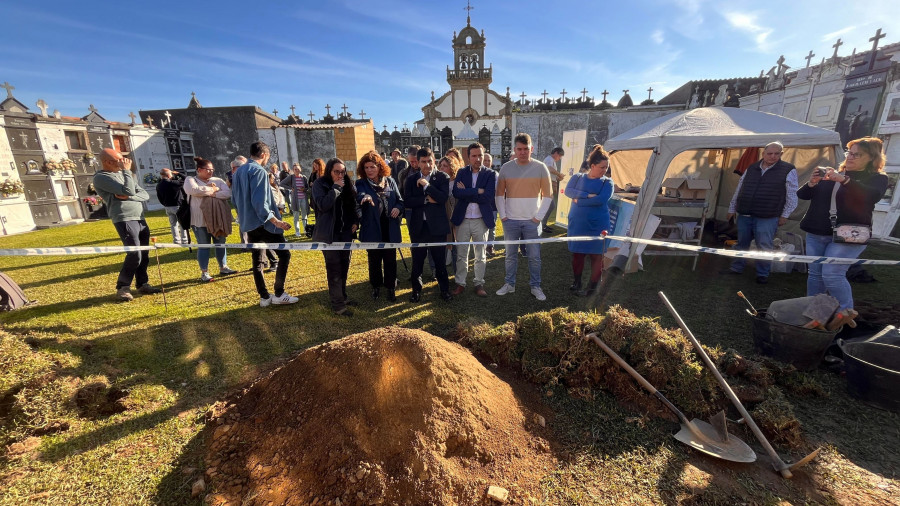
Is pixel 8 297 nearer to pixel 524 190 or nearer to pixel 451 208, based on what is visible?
pixel 451 208

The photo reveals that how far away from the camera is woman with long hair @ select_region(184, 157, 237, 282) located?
5375 mm

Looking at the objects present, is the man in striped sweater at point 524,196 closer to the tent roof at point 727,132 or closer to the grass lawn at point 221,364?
the grass lawn at point 221,364

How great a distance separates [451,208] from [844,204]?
4.55m

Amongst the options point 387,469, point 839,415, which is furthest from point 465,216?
point 839,415

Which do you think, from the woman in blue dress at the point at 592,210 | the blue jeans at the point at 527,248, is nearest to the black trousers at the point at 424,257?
the blue jeans at the point at 527,248

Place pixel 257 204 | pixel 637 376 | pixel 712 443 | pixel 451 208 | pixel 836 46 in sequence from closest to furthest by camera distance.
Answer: pixel 712 443 < pixel 637 376 < pixel 257 204 < pixel 451 208 < pixel 836 46

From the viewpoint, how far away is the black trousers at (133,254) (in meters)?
4.94

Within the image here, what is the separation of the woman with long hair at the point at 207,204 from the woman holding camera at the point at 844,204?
24.9 ft

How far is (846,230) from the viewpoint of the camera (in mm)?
3676

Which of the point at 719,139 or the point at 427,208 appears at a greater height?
the point at 719,139

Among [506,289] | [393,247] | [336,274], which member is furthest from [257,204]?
[506,289]

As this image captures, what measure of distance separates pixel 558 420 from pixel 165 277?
6718mm

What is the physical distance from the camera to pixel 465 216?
495 centimetres

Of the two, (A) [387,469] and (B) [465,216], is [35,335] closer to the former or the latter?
(A) [387,469]
